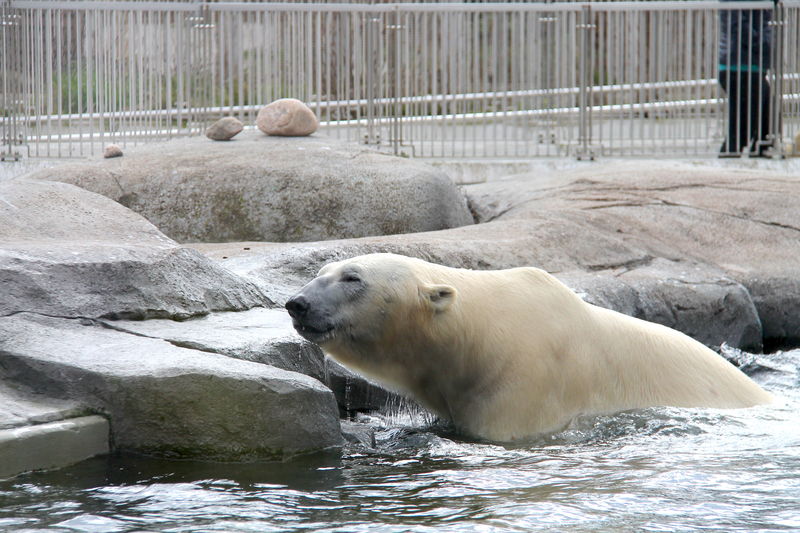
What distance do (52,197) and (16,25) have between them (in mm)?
5196

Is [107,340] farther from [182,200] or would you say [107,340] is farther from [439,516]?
[182,200]

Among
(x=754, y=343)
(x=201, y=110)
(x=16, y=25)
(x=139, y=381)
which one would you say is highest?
(x=16, y=25)

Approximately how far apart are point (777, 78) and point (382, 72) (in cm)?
362

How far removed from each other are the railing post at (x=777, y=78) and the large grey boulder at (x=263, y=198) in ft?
13.2

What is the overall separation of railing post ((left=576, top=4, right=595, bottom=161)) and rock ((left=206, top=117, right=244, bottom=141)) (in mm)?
3289

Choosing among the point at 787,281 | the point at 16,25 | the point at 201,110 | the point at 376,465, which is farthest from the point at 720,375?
the point at 16,25

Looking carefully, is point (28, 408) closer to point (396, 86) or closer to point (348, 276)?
point (348, 276)

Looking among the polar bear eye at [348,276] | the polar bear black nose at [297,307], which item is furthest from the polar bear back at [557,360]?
the polar bear black nose at [297,307]

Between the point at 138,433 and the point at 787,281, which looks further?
the point at 787,281

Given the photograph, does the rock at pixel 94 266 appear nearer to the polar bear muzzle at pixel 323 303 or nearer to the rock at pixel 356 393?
the rock at pixel 356 393

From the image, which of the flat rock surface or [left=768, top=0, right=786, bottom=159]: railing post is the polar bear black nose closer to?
the flat rock surface

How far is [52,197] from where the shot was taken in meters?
4.85

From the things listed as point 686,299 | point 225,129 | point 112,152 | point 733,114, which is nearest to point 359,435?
point 686,299

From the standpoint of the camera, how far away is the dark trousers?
9.92m
